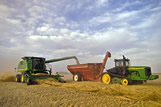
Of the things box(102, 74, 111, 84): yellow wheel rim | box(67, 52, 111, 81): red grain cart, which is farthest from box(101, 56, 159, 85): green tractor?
box(67, 52, 111, 81): red grain cart

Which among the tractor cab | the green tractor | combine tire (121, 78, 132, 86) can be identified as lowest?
combine tire (121, 78, 132, 86)

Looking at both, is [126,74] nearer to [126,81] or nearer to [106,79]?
[126,81]

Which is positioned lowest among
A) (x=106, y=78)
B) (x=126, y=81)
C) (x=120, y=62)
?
(x=126, y=81)

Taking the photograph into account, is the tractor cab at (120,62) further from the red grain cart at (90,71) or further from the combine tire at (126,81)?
the red grain cart at (90,71)

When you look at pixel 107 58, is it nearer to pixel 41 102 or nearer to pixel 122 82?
pixel 122 82

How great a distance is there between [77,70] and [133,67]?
302 inches

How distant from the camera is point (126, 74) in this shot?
1403cm

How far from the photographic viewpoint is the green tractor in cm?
Answer: 1323

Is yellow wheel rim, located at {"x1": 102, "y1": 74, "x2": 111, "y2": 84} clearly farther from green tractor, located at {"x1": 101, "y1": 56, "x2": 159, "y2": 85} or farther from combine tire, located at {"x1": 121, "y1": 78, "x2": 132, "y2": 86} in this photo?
combine tire, located at {"x1": 121, "y1": 78, "x2": 132, "y2": 86}

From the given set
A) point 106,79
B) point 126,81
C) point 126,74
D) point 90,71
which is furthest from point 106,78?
point 90,71

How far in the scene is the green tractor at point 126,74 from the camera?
1323 cm

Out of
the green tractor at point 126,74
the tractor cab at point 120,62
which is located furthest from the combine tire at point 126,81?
the tractor cab at point 120,62

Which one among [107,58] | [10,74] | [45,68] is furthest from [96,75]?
[10,74]

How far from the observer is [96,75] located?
1709 centimetres
